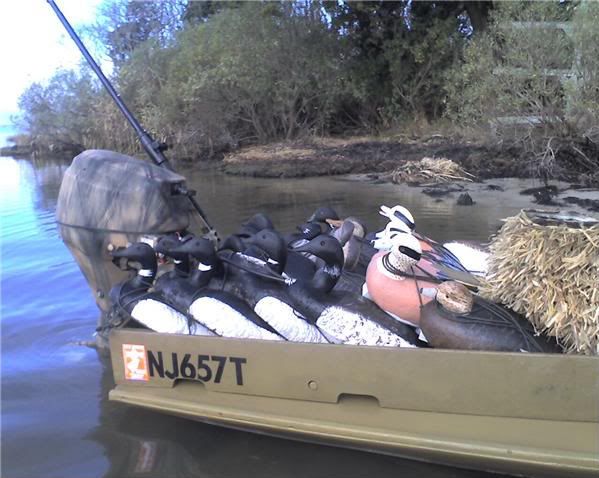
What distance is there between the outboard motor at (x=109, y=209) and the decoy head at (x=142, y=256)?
0.68 meters

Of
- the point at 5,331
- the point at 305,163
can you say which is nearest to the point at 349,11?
the point at 305,163

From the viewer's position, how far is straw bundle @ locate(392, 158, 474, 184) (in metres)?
14.4

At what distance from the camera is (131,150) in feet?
88.0

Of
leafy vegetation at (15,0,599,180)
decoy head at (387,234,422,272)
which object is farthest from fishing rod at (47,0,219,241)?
leafy vegetation at (15,0,599,180)

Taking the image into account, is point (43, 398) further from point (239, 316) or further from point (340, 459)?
point (340, 459)

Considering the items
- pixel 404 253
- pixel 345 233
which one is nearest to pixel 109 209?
pixel 345 233

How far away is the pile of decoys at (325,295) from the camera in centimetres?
315

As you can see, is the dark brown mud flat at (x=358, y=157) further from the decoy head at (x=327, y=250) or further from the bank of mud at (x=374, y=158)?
the decoy head at (x=327, y=250)

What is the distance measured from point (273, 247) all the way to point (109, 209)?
5.58 ft

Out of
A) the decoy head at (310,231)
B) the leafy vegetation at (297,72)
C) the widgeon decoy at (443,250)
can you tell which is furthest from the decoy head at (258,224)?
the leafy vegetation at (297,72)

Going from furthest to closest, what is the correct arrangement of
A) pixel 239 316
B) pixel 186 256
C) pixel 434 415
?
pixel 186 256, pixel 239 316, pixel 434 415

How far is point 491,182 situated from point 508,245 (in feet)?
36.0

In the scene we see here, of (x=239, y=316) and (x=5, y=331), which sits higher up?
(x=239, y=316)

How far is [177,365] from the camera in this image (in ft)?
11.7
